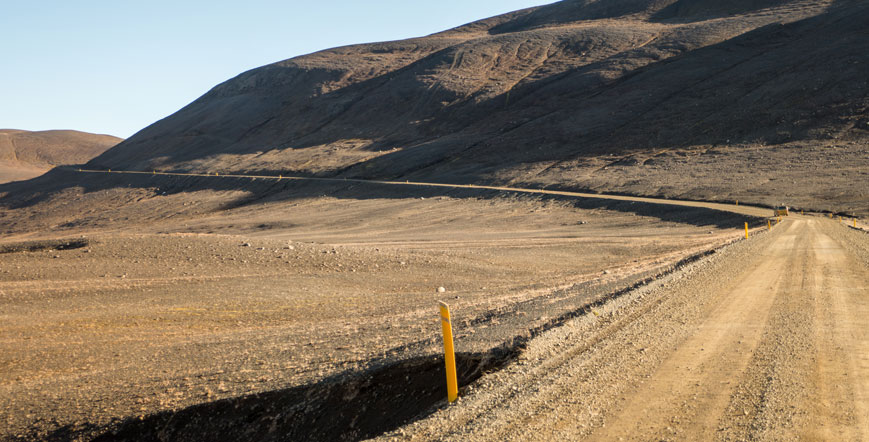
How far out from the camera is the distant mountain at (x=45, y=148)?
6753 inches

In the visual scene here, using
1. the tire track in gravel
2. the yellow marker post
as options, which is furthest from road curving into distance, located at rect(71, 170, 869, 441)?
the yellow marker post

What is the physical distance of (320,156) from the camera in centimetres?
8388

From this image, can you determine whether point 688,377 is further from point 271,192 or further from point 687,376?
point 271,192

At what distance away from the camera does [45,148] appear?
597 feet

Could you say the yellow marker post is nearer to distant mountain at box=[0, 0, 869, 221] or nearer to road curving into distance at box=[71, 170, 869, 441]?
road curving into distance at box=[71, 170, 869, 441]

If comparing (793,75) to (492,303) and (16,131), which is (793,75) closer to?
(492,303)

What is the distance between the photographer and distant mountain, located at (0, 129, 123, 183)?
172 meters

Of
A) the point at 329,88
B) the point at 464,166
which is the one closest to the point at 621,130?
the point at 464,166

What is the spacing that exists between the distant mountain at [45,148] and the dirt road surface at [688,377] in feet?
591

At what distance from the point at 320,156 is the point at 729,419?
267 feet

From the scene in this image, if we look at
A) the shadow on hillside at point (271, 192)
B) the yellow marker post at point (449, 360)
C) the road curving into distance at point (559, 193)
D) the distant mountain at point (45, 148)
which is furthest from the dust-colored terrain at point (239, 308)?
the distant mountain at point (45, 148)

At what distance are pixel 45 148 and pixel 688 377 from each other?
211m

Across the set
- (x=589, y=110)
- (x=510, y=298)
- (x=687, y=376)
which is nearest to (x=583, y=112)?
(x=589, y=110)

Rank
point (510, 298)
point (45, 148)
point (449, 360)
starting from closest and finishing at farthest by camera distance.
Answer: point (449, 360)
point (510, 298)
point (45, 148)
